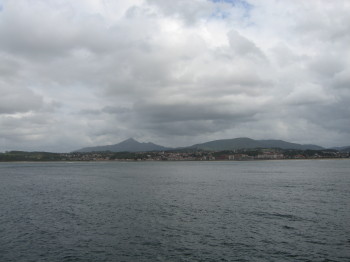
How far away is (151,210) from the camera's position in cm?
5366

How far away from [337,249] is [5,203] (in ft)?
197

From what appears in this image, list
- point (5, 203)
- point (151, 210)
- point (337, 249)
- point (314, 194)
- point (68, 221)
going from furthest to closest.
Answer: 1. point (314, 194)
2. point (5, 203)
3. point (151, 210)
4. point (68, 221)
5. point (337, 249)

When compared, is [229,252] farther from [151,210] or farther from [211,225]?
[151,210]

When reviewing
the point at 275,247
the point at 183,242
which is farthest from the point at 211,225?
the point at 275,247

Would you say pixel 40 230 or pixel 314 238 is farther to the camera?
pixel 40 230

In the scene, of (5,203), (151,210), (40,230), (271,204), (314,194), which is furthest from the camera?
(314,194)

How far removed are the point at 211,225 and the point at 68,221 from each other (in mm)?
20993

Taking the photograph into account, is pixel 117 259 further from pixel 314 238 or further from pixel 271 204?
pixel 271 204

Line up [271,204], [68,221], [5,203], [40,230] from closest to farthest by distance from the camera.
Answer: [40,230] < [68,221] < [271,204] < [5,203]

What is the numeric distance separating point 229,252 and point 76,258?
15.1 metres

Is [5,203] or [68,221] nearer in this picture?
[68,221]

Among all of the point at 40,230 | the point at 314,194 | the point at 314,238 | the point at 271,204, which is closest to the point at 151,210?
the point at 40,230

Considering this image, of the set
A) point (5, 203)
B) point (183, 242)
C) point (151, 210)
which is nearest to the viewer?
point (183, 242)

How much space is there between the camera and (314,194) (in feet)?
233
